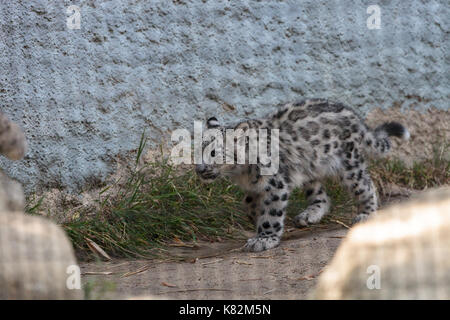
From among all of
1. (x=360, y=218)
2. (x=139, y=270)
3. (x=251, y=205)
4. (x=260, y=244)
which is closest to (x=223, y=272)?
(x=139, y=270)

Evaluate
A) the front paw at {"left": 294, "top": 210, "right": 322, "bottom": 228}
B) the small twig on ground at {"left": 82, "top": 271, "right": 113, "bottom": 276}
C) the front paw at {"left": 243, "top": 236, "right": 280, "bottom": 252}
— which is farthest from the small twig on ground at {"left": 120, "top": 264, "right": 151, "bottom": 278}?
the front paw at {"left": 294, "top": 210, "right": 322, "bottom": 228}

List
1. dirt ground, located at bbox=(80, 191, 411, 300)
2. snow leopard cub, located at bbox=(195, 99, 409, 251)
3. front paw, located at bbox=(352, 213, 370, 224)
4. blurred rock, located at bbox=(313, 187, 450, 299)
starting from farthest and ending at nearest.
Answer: front paw, located at bbox=(352, 213, 370, 224) < snow leopard cub, located at bbox=(195, 99, 409, 251) < dirt ground, located at bbox=(80, 191, 411, 300) < blurred rock, located at bbox=(313, 187, 450, 299)

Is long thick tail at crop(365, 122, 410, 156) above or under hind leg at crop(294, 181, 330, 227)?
above

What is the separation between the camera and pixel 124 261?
5754mm

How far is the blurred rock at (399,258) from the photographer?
297 centimetres

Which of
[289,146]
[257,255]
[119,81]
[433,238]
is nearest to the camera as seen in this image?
[433,238]

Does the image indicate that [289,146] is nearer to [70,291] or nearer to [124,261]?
[124,261]

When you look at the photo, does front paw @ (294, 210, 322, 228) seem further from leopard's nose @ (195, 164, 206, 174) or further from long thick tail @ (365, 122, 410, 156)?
Answer: leopard's nose @ (195, 164, 206, 174)

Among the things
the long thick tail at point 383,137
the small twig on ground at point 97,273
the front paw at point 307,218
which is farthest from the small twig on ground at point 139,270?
the long thick tail at point 383,137

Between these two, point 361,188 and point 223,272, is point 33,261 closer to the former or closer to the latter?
point 223,272

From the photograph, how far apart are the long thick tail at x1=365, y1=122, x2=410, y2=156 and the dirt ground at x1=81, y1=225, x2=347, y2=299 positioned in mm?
1009

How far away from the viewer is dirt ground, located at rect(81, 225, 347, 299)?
4.43m

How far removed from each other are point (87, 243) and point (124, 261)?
15.4 inches

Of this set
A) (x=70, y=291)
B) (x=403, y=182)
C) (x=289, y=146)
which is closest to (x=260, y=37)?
(x=289, y=146)
